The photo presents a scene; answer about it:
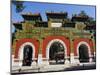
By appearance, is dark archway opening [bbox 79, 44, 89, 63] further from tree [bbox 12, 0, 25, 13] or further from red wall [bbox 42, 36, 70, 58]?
tree [bbox 12, 0, 25, 13]

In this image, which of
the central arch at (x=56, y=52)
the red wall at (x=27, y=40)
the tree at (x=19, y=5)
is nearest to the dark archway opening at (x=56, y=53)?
the central arch at (x=56, y=52)

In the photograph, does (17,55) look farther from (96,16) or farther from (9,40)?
(96,16)

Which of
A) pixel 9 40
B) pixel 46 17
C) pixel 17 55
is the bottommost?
pixel 17 55

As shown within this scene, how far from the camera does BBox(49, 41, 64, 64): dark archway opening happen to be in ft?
8.83

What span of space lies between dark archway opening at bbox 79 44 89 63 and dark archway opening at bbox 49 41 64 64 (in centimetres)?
25

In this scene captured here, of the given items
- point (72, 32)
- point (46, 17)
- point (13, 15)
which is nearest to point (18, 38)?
point (13, 15)

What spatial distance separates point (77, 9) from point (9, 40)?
96cm

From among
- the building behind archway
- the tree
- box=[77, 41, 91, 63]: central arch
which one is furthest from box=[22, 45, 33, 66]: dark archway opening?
box=[77, 41, 91, 63]: central arch

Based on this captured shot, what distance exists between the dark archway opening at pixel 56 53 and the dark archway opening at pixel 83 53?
0.25m

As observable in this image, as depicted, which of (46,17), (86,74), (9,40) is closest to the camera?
(9,40)

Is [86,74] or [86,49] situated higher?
[86,49]

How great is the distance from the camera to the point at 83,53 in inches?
112

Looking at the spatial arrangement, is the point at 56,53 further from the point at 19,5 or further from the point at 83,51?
the point at 19,5

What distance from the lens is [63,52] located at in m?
2.75
